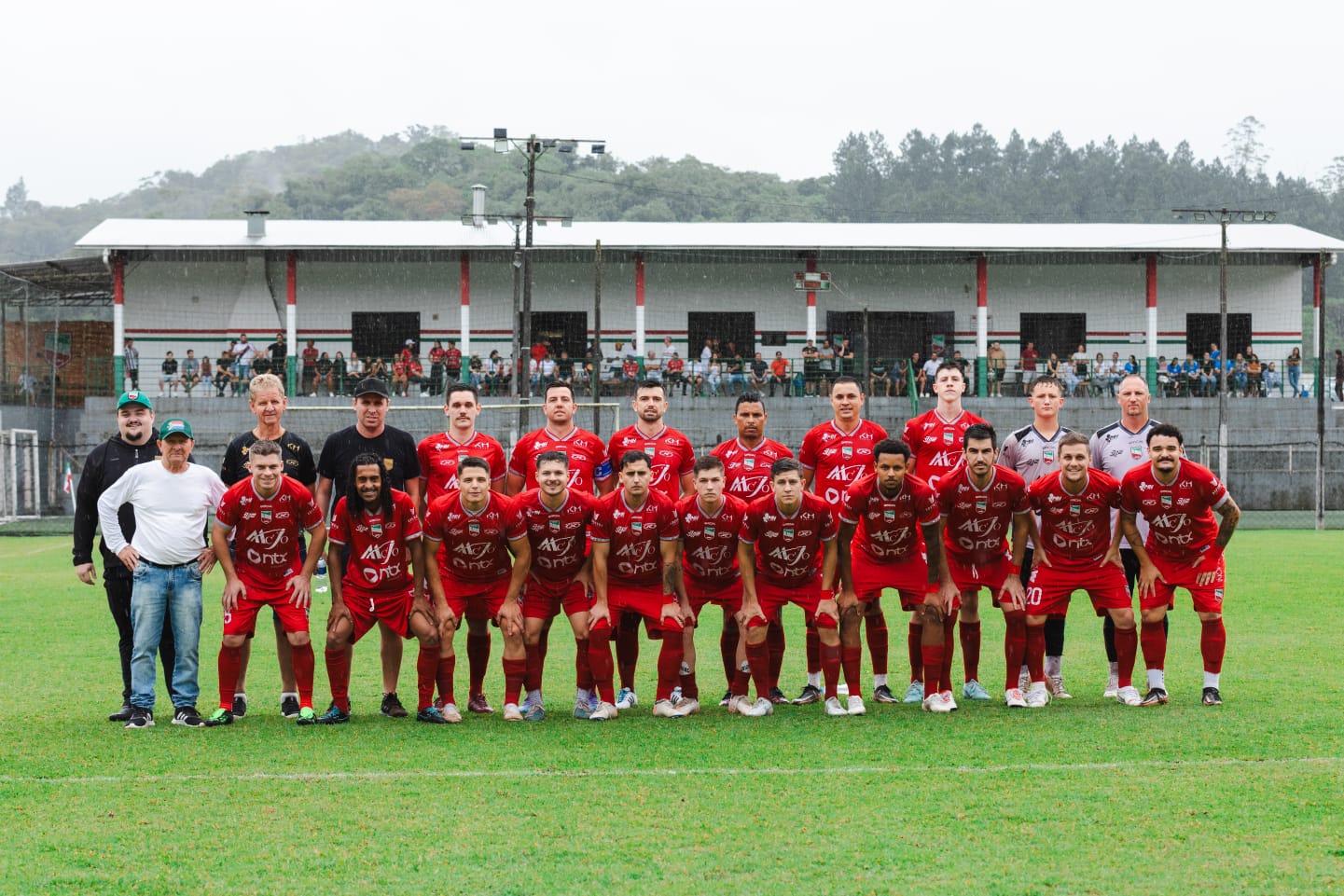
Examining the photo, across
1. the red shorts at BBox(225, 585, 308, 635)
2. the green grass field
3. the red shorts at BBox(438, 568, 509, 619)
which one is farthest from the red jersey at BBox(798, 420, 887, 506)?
the red shorts at BBox(225, 585, 308, 635)

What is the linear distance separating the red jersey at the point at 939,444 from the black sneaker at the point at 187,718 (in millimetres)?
4779

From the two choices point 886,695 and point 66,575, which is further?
point 66,575

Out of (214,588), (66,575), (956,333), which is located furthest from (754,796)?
(956,333)

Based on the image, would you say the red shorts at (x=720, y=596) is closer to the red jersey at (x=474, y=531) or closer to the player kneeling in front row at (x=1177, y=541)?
the red jersey at (x=474, y=531)

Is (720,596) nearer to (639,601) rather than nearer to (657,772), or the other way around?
(639,601)

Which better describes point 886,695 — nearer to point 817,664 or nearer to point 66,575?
point 817,664

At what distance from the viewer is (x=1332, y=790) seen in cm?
596

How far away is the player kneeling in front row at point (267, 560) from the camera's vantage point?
8.01 metres

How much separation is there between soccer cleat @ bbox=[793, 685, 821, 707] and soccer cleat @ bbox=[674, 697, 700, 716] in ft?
2.33

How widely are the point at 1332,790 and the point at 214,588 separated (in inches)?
537

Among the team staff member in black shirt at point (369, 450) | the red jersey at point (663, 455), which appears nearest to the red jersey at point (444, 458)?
the team staff member in black shirt at point (369, 450)

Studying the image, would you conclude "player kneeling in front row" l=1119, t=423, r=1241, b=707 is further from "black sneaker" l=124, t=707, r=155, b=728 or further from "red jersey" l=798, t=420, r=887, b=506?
"black sneaker" l=124, t=707, r=155, b=728

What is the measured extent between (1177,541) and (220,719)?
5.83 metres

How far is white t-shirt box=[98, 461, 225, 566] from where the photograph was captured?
317 inches
